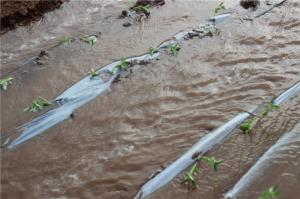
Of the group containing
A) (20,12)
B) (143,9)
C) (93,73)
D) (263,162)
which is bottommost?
(263,162)

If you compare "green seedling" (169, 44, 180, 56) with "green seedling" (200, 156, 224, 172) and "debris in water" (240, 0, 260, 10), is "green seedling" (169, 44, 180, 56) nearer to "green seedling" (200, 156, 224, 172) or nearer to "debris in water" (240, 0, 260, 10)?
"debris in water" (240, 0, 260, 10)

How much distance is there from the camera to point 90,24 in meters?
4.47

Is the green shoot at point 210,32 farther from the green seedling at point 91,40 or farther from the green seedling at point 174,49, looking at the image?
the green seedling at point 91,40

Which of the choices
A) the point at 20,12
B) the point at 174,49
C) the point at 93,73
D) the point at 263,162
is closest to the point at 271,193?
the point at 263,162

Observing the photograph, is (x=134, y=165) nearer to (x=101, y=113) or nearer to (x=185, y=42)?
(x=101, y=113)

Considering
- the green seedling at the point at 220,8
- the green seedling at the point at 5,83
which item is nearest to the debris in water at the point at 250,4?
the green seedling at the point at 220,8

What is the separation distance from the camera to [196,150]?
298 cm

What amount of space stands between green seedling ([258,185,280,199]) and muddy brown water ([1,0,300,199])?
→ 0.06 metres

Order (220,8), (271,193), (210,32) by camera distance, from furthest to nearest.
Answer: (220,8), (210,32), (271,193)

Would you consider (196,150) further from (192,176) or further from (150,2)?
(150,2)

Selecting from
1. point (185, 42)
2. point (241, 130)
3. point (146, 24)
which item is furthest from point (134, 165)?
point (146, 24)

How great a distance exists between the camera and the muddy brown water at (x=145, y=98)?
2.88 metres

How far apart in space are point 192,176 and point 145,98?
94 cm

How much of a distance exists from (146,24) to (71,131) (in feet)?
5.37
